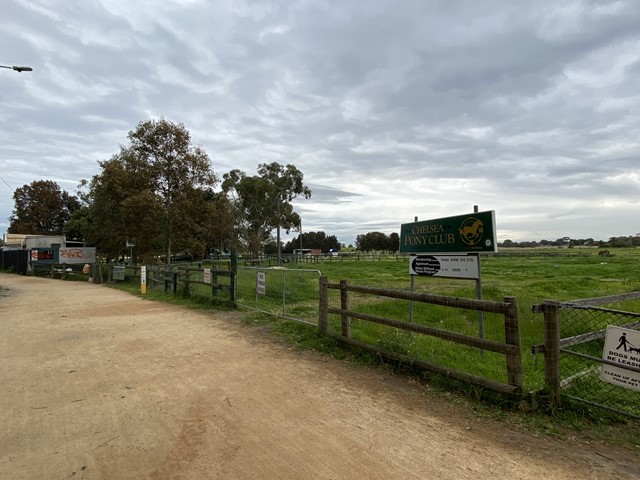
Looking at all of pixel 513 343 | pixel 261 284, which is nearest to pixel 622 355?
pixel 513 343

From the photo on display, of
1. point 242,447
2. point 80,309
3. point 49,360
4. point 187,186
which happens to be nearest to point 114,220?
point 187,186

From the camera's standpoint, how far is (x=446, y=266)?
21.2 feet

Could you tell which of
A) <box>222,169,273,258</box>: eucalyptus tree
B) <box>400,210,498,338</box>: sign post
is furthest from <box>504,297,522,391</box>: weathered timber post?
<box>222,169,273,258</box>: eucalyptus tree

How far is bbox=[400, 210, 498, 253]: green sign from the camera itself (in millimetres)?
5788

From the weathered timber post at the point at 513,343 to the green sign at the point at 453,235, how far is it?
1564mm

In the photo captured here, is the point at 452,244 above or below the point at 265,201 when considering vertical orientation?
below

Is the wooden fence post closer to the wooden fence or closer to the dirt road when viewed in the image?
the wooden fence

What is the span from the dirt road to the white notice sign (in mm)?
1978

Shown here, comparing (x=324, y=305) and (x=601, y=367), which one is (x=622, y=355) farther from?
(x=324, y=305)

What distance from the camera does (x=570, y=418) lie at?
3.97 m

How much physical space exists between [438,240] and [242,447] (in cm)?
447

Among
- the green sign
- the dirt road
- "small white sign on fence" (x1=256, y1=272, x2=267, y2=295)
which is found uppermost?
the green sign

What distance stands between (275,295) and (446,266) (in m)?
6.00

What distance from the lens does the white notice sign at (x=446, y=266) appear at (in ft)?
19.8
